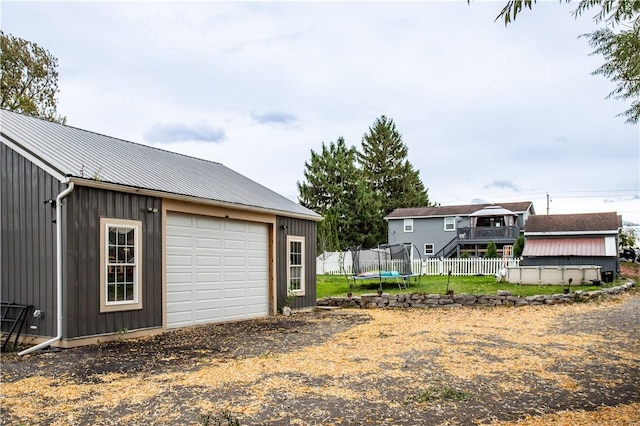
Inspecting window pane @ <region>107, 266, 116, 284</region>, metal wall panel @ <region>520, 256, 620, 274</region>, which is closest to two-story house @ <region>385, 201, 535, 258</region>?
metal wall panel @ <region>520, 256, 620, 274</region>

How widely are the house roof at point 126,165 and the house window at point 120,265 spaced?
797mm

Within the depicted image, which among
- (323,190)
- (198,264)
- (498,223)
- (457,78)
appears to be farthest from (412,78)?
(323,190)

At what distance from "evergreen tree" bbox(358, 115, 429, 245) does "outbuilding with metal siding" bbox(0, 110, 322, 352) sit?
34.0 meters

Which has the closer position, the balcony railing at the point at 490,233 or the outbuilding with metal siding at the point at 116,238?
the outbuilding with metal siding at the point at 116,238

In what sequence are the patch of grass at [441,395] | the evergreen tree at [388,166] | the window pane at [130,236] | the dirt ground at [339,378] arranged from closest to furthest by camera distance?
the dirt ground at [339,378]
the patch of grass at [441,395]
the window pane at [130,236]
the evergreen tree at [388,166]

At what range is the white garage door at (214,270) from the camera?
33.6ft

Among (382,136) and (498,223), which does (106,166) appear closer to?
(498,223)

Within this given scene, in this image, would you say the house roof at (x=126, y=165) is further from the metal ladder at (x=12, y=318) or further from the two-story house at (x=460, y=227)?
the two-story house at (x=460, y=227)

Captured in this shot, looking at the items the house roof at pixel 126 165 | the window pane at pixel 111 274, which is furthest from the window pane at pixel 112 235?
the house roof at pixel 126 165

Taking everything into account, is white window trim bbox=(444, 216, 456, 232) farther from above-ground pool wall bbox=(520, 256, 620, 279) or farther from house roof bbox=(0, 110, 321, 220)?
house roof bbox=(0, 110, 321, 220)

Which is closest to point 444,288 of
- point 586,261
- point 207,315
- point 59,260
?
point 586,261

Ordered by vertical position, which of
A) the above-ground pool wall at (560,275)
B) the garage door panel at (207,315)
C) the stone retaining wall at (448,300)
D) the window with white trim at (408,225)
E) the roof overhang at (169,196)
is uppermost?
the window with white trim at (408,225)

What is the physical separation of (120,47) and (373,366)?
10298 millimetres

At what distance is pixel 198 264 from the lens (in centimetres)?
1078
